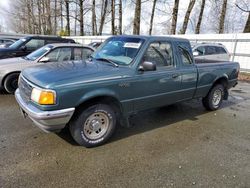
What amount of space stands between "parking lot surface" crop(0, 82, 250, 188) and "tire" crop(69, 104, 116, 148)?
16 cm

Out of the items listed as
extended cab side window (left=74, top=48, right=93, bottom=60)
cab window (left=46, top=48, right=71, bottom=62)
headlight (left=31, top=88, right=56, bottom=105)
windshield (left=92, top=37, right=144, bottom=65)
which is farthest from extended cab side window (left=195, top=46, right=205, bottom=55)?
headlight (left=31, top=88, right=56, bottom=105)

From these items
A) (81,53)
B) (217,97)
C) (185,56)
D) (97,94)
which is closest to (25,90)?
(97,94)

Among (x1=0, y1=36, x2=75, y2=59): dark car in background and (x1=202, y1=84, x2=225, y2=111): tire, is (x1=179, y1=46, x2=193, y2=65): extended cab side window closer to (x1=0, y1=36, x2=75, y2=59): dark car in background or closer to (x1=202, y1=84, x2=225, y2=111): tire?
(x1=202, y1=84, x2=225, y2=111): tire

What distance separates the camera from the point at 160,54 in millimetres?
4363

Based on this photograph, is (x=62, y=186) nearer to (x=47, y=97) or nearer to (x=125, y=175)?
(x=125, y=175)

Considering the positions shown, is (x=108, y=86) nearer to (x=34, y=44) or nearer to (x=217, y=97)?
(x=217, y=97)

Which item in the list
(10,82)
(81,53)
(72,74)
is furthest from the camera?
(81,53)

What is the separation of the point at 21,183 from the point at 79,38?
27170 millimetres

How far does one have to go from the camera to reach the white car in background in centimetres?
1038

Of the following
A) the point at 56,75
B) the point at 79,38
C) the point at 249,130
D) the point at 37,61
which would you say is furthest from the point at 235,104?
the point at 79,38

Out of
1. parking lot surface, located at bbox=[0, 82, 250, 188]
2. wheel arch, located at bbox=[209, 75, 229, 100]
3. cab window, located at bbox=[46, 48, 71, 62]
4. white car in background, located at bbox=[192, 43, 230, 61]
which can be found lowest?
parking lot surface, located at bbox=[0, 82, 250, 188]

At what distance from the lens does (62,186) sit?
105 inches

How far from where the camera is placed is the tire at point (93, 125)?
3.43m

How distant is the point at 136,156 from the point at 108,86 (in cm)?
123
